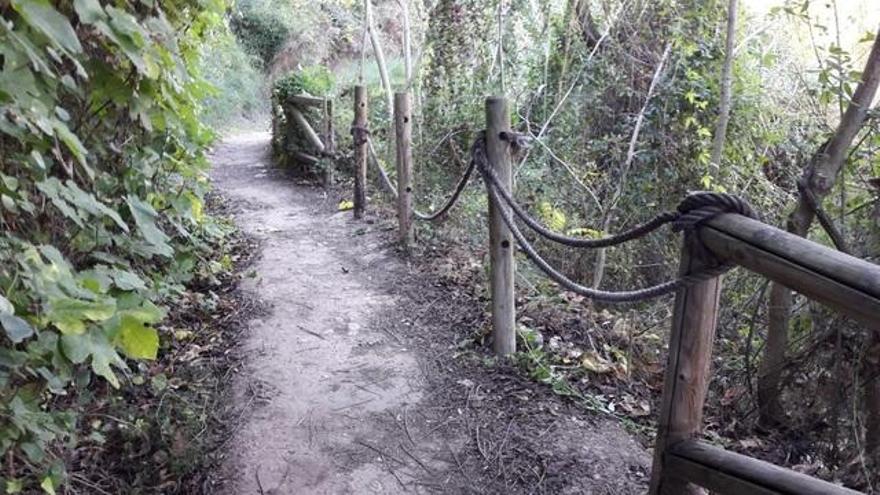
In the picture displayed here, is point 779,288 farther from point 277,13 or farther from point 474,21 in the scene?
point 277,13

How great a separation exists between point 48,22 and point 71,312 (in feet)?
2.32

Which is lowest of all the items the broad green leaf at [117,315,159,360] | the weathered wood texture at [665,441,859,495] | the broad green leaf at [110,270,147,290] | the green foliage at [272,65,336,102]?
the weathered wood texture at [665,441,859,495]

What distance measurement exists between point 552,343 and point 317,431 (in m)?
1.58

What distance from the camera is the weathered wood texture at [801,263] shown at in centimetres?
143

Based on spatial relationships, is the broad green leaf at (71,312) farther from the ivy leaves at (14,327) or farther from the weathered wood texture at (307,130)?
the weathered wood texture at (307,130)

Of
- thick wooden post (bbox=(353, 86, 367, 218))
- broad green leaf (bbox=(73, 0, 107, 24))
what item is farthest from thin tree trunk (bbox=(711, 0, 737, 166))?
broad green leaf (bbox=(73, 0, 107, 24))

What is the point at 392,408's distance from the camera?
3.44 metres

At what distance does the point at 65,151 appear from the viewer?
2365 mm

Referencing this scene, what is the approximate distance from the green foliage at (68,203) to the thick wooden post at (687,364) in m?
1.56

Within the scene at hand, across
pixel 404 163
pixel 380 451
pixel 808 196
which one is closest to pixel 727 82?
pixel 808 196

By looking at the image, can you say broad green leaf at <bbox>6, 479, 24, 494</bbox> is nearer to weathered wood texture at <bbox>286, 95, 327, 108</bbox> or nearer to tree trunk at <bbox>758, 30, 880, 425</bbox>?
tree trunk at <bbox>758, 30, 880, 425</bbox>

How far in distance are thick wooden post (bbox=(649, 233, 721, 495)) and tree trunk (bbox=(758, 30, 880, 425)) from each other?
4.64 feet

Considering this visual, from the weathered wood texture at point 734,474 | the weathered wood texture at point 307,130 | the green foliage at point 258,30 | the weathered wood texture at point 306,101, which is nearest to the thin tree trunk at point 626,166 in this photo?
the weathered wood texture at point 734,474

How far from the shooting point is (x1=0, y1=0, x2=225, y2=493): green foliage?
5.44ft
